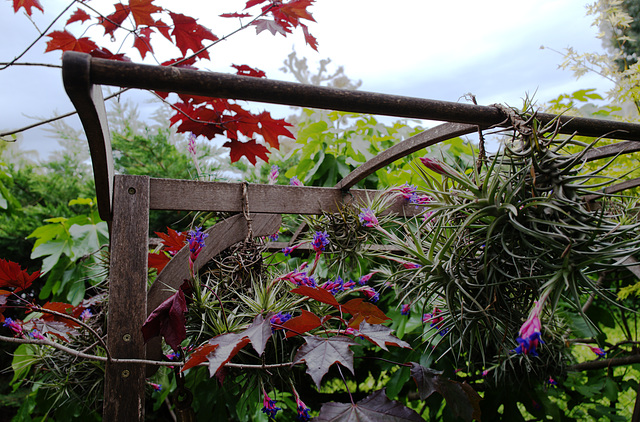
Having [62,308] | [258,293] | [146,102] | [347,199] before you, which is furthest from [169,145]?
[258,293]

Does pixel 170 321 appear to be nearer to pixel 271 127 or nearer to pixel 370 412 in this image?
pixel 370 412

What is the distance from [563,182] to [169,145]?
8.57ft

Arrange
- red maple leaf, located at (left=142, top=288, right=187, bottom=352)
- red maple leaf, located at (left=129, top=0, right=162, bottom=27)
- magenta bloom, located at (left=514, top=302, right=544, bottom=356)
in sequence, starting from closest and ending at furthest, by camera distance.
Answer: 1. magenta bloom, located at (left=514, top=302, right=544, bottom=356)
2. red maple leaf, located at (left=142, top=288, right=187, bottom=352)
3. red maple leaf, located at (left=129, top=0, right=162, bottom=27)

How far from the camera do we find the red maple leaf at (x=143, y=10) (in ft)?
3.34

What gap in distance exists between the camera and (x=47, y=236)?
6.59 feet

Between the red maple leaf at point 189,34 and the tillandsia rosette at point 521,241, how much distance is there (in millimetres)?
767

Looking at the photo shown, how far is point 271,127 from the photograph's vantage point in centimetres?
107

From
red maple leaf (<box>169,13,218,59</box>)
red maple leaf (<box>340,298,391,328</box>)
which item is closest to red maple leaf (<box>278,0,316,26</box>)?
red maple leaf (<box>169,13,218,59</box>)

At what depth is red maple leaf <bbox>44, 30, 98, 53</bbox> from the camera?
1.04 meters

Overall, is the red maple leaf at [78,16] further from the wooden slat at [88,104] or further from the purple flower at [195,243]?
the purple flower at [195,243]

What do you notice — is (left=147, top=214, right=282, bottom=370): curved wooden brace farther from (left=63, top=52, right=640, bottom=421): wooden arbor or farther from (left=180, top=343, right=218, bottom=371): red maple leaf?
(left=180, top=343, right=218, bottom=371): red maple leaf

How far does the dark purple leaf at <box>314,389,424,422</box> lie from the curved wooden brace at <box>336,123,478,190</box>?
54 centimetres

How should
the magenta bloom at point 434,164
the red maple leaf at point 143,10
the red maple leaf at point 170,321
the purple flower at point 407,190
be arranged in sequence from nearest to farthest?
the magenta bloom at point 434,164, the red maple leaf at point 170,321, the red maple leaf at point 143,10, the purple flower at point 407,190

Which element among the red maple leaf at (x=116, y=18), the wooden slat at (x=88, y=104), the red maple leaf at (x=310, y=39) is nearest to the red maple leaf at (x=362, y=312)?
the wooden slat at (x=88, y=104)
